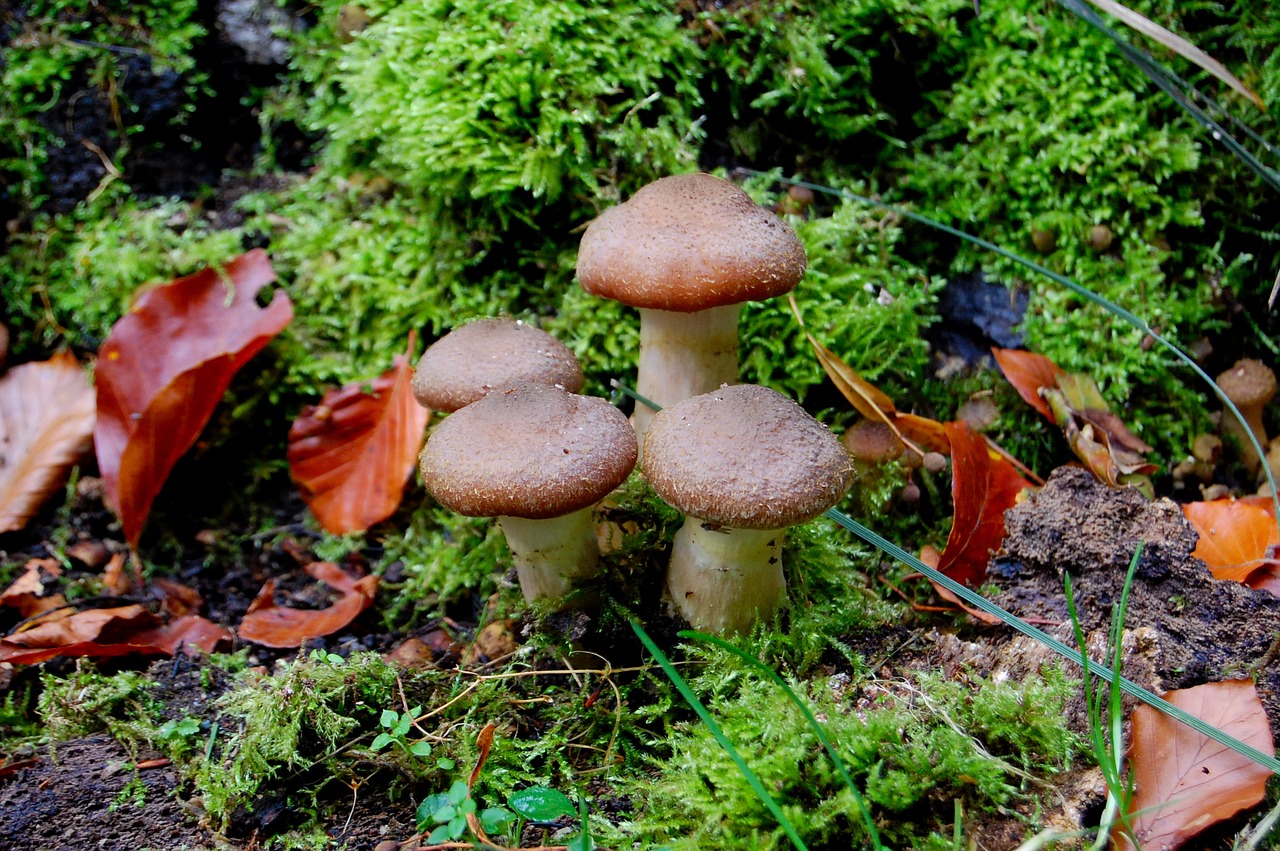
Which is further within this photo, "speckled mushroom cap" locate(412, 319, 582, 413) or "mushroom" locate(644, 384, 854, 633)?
"speckled mushroom cap" locate(412, 319, 582, 413)

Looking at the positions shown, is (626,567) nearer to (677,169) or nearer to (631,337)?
(631,337)

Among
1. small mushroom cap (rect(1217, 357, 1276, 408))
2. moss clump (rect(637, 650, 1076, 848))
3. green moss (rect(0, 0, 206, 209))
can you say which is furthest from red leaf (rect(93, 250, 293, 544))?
small mushroom cap (rect(1217, 357, 1276, 408))

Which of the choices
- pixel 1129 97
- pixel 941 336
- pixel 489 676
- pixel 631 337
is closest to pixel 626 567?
pixel 489 676

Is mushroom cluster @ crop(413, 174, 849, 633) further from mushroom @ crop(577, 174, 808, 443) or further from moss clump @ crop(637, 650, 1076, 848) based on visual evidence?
moss clump @ crop(637, 650, 1076, 848)

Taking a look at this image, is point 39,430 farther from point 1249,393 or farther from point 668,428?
point 1249,393

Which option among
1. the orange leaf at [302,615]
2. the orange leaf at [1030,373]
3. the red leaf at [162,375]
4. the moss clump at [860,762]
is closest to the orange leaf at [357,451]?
the orange leaf at [302,615]

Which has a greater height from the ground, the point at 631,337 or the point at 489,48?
the point at 489,48

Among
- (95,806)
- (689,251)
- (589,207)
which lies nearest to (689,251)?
(689,251)

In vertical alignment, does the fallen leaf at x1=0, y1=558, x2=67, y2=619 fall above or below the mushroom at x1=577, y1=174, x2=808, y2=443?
below
